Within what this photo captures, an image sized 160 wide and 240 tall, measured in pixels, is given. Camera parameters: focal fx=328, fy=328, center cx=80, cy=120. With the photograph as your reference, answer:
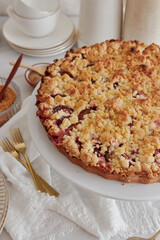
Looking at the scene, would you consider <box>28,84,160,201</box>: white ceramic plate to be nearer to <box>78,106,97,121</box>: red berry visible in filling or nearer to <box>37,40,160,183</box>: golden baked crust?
<box>37,40,160,183</box>: golden baked crust

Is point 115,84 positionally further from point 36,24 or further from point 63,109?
point 36,24

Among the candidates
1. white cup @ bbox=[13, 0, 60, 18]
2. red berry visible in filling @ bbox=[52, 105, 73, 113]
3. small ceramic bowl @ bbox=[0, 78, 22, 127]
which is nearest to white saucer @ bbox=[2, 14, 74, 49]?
white cup @ bbox=[13, 0, 60, 18]

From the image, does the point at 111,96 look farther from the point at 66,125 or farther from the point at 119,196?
the point at 119,196

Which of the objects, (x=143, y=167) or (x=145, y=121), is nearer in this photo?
(x=143, y=167)

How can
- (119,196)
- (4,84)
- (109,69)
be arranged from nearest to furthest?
(119,196) → (109,69) → (4,84)

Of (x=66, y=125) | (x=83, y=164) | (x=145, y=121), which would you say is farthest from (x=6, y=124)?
(x=145, y=121)

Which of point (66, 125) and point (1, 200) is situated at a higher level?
point (66, 125)

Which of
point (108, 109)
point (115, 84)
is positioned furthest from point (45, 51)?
point (108, 109)

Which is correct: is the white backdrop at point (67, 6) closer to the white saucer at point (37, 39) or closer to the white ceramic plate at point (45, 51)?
the white saucer at point (37, 39)
